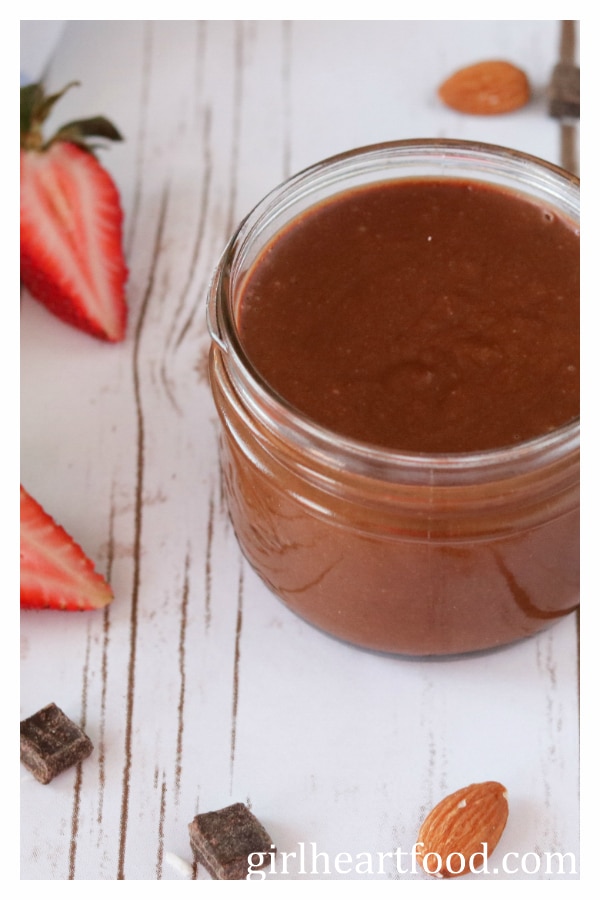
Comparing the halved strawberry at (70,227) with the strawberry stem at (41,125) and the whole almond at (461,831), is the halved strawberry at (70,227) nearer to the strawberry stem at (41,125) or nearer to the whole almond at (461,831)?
the strawberry stem at (41,125)

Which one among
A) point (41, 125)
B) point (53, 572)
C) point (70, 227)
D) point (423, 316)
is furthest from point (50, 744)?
point (41, 125)

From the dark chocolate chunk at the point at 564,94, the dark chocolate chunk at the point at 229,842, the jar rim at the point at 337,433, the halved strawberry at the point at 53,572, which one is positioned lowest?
the dark chocolate chunk at the point at 229,842

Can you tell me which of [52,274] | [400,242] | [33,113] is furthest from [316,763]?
[33,113]

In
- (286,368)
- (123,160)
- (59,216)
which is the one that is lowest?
(286,368)

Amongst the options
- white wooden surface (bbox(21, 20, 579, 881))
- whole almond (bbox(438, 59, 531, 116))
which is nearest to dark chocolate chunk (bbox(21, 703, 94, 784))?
white wooden surface (bbox(21, 20, 579, 881))

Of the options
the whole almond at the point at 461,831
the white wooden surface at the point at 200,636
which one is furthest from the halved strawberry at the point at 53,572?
the whole almond at the point at 461,831

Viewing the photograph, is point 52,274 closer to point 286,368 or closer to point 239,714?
point 286,368

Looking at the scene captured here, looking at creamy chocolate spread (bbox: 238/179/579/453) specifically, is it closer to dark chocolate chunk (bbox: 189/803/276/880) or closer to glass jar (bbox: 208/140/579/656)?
glass jar (bbox: 208/140/579/656)
